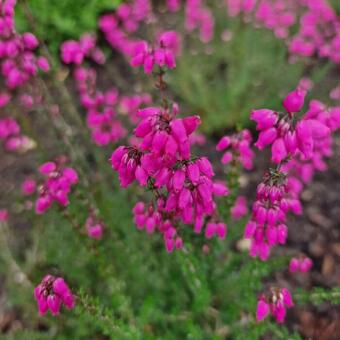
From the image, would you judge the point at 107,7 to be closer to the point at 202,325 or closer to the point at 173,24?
the point at 173,24

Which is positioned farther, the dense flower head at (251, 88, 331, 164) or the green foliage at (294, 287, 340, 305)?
the green foliage at (294, 287, 340, 305)

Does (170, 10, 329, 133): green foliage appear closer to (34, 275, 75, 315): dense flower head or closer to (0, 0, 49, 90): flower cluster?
(0, 0, 49, 90): flower cluster

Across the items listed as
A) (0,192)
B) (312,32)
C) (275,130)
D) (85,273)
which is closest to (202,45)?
(312,32)

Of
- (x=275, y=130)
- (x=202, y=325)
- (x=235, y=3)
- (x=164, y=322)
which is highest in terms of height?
(x=275, y=130)

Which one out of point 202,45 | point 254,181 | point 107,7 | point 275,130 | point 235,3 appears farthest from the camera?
point 107,7

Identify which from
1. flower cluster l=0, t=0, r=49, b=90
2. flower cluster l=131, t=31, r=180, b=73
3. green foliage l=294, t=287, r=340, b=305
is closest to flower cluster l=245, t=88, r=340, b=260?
green foliage l=294, t=287, r=340, b=305

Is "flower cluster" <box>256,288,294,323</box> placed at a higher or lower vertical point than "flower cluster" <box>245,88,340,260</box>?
lower
